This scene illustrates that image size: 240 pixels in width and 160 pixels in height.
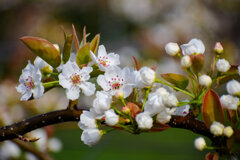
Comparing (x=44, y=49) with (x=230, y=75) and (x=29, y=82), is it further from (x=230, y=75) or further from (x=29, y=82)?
(x=230, y=75)

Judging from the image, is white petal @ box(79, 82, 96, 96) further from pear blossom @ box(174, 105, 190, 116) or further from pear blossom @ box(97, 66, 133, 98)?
Result: pear blossom @ box(174, 105, 190, 116)

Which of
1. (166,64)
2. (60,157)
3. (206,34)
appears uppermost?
(206,34)

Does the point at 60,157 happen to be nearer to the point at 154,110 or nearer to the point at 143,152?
the point at 143,152

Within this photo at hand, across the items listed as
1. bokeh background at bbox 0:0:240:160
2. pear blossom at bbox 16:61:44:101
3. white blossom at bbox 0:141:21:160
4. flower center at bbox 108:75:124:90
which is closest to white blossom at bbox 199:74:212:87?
flower center at bbox 108:75:124:90

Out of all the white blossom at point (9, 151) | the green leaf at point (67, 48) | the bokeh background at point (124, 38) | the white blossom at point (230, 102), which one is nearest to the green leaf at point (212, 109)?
the white blossom at point (230, 102)

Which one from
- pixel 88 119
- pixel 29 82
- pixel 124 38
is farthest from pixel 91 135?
pixel 124 38

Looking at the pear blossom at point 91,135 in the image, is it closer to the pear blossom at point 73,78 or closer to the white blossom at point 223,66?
the pear blossom at point 73,78

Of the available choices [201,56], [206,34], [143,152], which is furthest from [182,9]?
[201,56]
